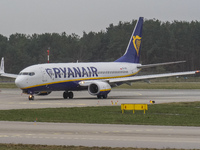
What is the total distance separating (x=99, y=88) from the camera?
5616 cm

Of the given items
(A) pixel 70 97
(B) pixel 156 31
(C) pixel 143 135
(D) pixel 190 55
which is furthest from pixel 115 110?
(B) pixel 156 31

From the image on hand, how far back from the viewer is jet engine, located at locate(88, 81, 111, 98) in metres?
56.2

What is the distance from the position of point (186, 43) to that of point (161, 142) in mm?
165050

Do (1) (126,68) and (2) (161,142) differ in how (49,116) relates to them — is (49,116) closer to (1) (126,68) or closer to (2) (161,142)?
(2) (161,142)

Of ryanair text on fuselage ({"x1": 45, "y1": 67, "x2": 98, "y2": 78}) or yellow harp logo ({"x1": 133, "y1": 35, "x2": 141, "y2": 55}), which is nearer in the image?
ryanair text on fuselage ({"x1": 45, "y1": 67, "x2": 98, "y2": 78})

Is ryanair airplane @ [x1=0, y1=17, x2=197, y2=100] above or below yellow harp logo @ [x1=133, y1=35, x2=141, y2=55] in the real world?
below

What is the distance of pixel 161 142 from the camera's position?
70.0 feet

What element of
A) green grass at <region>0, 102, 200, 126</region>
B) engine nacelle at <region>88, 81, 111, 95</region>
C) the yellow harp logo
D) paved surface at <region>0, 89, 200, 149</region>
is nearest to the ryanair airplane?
engine nacelle at <region>88, 81, 111, 95</region>

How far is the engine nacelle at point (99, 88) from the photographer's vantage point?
185ft

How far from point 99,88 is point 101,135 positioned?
107 ft

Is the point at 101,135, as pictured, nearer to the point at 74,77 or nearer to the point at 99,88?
the point at 99,88

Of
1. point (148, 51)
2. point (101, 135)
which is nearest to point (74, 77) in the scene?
point (101, 135)

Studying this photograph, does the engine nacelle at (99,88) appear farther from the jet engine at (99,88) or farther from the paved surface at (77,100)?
the paved surface at (77,100)

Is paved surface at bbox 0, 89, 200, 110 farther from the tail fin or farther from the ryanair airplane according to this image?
the tail fin
